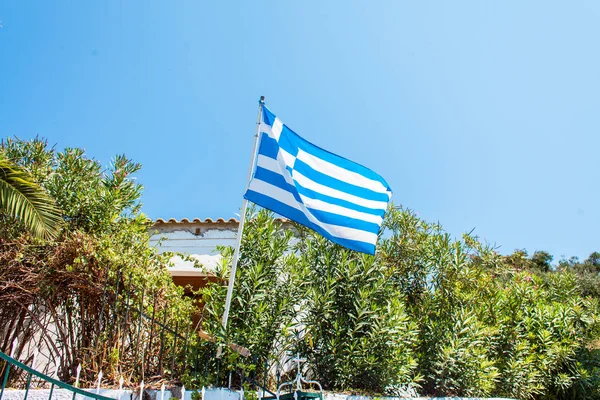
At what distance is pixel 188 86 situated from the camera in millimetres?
7914

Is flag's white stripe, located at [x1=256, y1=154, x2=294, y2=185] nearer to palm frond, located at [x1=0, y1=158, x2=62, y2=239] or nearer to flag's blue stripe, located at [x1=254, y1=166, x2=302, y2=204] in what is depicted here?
flag's blue stripe, located at [x1=254, y1=166, x2=302, y2=204]

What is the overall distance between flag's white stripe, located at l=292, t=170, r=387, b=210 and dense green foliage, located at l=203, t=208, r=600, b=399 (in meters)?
0.74

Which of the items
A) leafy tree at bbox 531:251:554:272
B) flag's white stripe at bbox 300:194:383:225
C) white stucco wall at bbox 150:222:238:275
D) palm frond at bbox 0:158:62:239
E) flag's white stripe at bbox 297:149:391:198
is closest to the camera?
palm frond at bbox 0:158:62:239

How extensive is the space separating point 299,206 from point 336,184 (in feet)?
2.56

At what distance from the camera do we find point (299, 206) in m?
5.09

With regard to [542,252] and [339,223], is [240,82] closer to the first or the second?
[339,223]

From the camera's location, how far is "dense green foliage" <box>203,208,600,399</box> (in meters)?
5.39

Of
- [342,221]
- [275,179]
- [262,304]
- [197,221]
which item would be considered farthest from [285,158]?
[197,221]

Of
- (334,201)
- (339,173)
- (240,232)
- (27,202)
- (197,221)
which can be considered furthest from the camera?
(197,221)

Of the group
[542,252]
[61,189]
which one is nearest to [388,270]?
[61,189]

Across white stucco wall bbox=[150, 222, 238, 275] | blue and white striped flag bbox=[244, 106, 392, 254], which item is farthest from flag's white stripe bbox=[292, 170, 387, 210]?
white stucco wall bbox=[150, 222, 238, 275]

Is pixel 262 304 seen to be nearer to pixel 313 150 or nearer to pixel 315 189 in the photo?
pixel 315 189

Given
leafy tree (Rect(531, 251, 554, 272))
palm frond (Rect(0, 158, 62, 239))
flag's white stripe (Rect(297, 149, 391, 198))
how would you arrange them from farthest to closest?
leafy tree (Rect(531, 251, 554, 272))
flag's white stripe (Rect(297, 149, 391, 198))
palm frond (Rect(0, 158, 62, 239))

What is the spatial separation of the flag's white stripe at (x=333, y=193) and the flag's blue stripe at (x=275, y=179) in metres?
0.15
